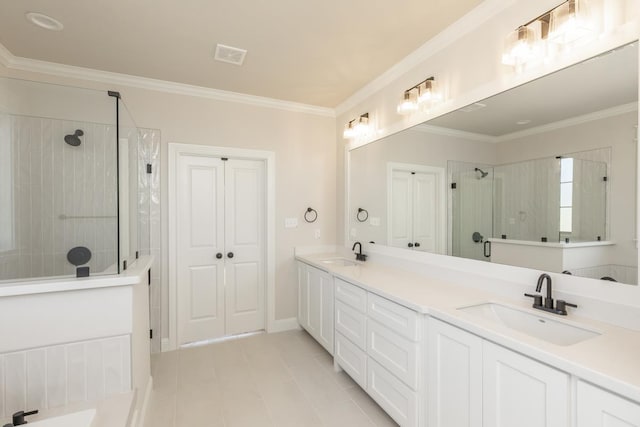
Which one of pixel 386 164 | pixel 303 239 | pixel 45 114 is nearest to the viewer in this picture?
pixel 45 114

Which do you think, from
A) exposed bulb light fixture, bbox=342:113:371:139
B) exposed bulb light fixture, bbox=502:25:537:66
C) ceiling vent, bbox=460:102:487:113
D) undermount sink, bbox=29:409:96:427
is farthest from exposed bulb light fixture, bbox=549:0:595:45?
undermount sink, bbox=29:409:96:427

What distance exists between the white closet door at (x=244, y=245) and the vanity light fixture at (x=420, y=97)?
1756mm

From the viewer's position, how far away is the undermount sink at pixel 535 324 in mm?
1348

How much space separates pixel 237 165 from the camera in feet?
11.1

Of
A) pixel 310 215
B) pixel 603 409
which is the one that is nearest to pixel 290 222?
pixel 310 215

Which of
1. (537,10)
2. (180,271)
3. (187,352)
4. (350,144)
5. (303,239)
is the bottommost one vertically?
(187,352)

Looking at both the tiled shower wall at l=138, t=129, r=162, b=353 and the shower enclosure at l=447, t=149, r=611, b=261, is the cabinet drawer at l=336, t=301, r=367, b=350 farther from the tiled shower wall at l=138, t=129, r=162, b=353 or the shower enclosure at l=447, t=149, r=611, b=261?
the tiled shower wall at l=138, t=129, r=162, b=353

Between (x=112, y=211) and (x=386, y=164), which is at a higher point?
(x=386, y=164)

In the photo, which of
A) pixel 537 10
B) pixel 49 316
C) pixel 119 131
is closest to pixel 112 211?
pixel 119 131

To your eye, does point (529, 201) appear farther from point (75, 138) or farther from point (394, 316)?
point (75, 138)

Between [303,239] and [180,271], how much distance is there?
1.39 meters

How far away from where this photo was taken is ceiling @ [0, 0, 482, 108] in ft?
6.21

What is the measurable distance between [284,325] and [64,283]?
241 cm

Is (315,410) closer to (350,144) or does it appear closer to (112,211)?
(112,211)
